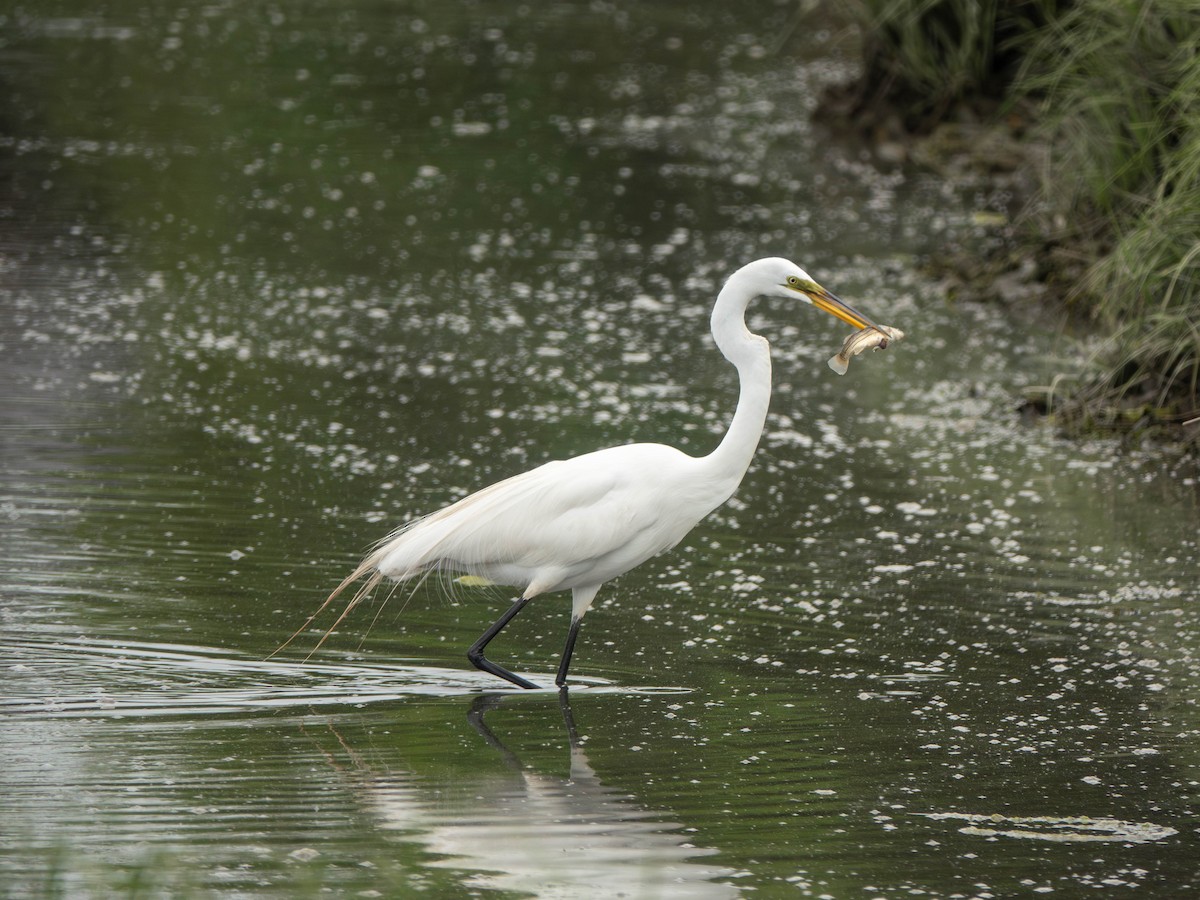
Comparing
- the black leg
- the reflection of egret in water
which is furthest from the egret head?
the reflection of egret in water

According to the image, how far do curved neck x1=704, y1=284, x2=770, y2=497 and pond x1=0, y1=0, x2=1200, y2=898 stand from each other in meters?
0.78

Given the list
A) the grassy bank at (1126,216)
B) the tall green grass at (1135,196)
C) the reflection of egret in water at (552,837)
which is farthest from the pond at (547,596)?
the tall green grass at (1135,196)

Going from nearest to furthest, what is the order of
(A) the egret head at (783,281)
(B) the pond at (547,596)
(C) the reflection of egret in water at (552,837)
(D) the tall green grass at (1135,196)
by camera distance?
(C) the reflection of egret in water at (552,837)
(B) the pond at (547,596)
(A) the egret head at (783,281)
(D) the tall green grass at (1135,196)

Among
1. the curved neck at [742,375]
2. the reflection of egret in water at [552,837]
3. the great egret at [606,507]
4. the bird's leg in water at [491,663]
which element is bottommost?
the reflection of egret in water at [552,837]

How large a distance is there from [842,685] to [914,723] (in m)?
0.38

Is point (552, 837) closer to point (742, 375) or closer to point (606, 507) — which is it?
point (606, 507)

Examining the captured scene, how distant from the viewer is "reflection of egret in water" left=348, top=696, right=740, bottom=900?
451 centimetres

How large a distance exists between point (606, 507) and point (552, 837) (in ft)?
4.35

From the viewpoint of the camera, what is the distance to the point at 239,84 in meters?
17.6

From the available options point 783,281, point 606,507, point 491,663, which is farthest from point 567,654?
point 783,281

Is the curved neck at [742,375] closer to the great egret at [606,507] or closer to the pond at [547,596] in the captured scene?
the great egret at [606,507]

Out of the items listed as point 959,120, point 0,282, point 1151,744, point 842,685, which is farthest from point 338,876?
point 959,120

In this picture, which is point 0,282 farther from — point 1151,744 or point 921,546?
point 1151,744

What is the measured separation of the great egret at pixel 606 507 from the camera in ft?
19.1
